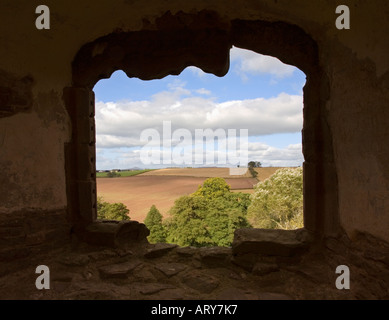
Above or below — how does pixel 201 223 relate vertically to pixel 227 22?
below

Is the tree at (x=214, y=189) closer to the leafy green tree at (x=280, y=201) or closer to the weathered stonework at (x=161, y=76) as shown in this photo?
the leafy green tree at (x=280, y=201)

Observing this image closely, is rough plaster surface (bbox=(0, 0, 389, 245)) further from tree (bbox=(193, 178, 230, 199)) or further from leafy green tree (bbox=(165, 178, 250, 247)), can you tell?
tree (bbox=(193, 178, 230, 199))

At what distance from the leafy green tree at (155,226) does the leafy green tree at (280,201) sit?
4.83 metres

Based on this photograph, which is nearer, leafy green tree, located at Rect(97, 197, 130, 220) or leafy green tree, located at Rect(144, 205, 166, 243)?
leafy green tree, located at Rect(97, 197, 130, 220)

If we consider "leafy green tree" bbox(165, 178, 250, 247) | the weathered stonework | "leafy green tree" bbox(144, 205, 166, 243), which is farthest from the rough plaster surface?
"leafy green tree" bbox(144, 205, 166, 243)

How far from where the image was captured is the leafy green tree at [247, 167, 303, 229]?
1325 cm

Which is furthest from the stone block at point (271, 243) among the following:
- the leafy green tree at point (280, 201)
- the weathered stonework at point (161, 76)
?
the leafy green tree at point (280, 201)

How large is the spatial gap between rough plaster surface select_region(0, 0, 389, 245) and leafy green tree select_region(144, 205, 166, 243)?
448 inches

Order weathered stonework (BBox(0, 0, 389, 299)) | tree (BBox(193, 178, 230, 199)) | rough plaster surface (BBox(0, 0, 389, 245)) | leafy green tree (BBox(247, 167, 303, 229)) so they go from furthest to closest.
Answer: tree (BBox(193, 178, 230, 199))
leafy green tree (BBox(247, 167, 303, 229))
weathered stonework (BBox(0, 0, 389, 299))
rough plaster surface (BBox(0, 0, 389, 245))

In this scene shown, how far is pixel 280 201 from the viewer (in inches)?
520

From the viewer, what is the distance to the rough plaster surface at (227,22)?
1.85 metres

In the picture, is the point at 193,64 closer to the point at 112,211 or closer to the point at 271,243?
the point at 271,243

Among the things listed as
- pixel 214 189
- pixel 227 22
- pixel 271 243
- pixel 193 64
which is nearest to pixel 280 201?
pixel 214 189

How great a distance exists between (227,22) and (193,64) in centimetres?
51
